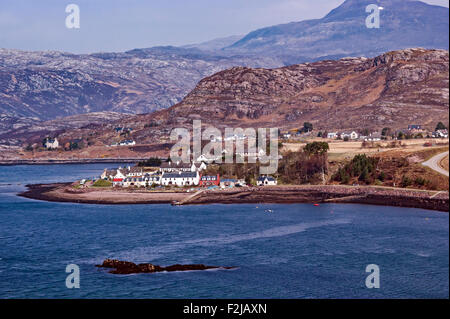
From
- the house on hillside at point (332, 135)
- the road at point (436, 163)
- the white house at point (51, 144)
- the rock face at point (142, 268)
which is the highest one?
the house on hillside at point (332, 135)

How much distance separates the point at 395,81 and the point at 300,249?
11727cm

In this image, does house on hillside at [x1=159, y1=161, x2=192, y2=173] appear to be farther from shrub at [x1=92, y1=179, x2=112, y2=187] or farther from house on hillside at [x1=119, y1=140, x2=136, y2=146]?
house on hillside at [x1=119, y1=140, x2=136, y2=146]

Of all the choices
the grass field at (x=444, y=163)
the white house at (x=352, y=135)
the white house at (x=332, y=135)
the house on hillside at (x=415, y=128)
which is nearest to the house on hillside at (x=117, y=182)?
the grass field at (x=444, y=163)

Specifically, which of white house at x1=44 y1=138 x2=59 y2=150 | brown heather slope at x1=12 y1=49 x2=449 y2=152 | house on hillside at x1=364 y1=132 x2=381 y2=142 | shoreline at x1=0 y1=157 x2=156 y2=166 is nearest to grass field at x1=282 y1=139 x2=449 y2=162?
house on hillside at x1=364 y1=132 x2=381 y2=142

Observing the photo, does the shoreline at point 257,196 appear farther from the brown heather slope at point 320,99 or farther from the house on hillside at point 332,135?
the brown heather slope at point 320,99

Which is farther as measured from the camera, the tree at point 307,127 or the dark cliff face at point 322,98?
the dark cliff face at point 322,98

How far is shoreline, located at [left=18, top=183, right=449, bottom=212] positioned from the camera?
52.7 meters

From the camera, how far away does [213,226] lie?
46125mm

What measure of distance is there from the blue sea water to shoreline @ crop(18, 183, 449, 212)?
255 cm

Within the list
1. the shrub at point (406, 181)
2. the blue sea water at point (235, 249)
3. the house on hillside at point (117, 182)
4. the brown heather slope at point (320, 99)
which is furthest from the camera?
the brown heather slope at point (320, 99)

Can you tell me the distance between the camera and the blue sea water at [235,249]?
2973 cm

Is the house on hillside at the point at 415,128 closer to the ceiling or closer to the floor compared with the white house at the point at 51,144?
closer to the ceiling
